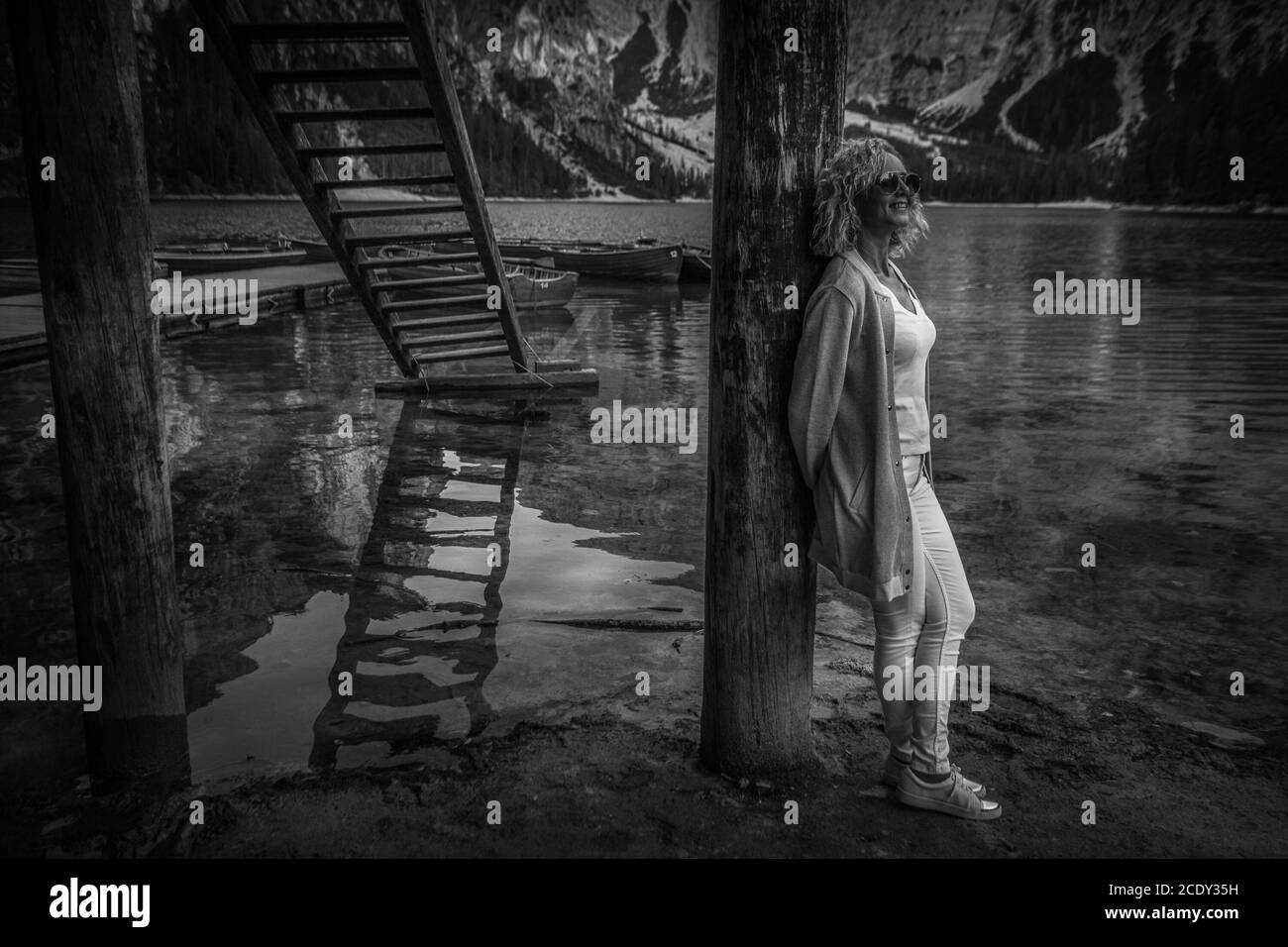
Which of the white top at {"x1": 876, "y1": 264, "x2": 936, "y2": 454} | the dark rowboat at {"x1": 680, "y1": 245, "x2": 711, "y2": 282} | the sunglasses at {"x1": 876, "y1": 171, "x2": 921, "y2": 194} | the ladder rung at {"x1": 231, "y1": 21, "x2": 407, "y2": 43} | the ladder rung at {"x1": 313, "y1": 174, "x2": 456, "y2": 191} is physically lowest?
the white top at {"x1": 876, "y1": 264, "x2": 936, "y2": 454}

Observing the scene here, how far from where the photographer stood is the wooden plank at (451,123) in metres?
7.00

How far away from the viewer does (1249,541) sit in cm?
745

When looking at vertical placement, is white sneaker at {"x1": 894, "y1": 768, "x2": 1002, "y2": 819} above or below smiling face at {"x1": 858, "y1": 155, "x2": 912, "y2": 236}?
below

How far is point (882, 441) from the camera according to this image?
334 cm

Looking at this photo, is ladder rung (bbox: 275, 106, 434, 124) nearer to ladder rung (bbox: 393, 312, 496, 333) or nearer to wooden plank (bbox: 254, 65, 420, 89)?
wooden plank (bbox: 254, 65, 420, 89)

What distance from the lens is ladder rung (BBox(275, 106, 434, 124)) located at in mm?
7501

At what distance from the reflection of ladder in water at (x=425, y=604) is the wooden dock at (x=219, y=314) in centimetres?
470

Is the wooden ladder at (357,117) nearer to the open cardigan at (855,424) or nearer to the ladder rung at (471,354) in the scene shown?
the ladder rung at (471,354)

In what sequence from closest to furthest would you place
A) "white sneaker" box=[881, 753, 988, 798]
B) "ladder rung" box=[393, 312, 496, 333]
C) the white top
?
1. the white top
2. "white sneaker" box=[881, 753, 988, 798]
3. "ladder rung" box=[393, 312, 496, 333]

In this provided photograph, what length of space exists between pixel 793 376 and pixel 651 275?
1385 inches

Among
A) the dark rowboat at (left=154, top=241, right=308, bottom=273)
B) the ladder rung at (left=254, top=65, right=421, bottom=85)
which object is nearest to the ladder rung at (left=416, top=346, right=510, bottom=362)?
the ladder rung at (left=254, top=65, right=421, bottom=85)

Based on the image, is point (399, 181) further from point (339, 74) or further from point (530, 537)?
point (530, 537)

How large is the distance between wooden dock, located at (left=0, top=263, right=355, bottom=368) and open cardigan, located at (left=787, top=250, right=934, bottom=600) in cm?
960

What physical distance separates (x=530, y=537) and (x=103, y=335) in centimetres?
446
